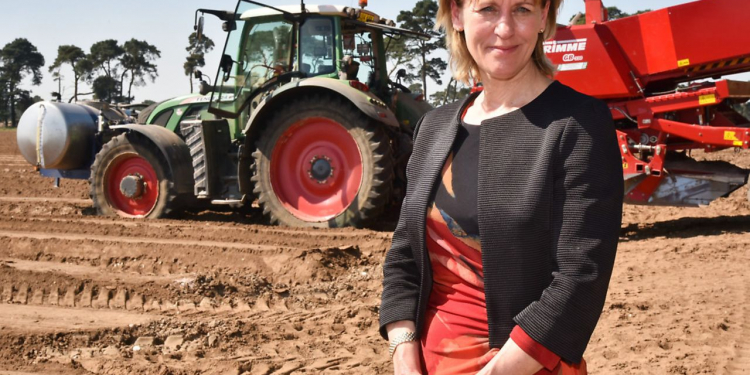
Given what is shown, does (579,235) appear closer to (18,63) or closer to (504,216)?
(504,216)

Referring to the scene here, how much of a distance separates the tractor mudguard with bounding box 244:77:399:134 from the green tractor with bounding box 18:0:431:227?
Answer: 0.01 m

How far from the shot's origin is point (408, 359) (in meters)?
1.74

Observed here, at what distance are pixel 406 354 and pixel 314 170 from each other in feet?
22.5

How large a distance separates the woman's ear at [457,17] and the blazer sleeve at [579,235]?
397 mm

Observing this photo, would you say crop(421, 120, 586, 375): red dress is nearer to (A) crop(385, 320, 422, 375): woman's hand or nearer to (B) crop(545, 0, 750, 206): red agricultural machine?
(A) crop(385, 320, 422, 375): woman's hand

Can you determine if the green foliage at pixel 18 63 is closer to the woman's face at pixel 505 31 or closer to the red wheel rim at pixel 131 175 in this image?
the red wheel rim at pixel 131 175

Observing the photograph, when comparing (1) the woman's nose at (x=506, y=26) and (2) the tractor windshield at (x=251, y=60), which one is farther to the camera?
(2) the tractor windshield at (x=251, y=60)

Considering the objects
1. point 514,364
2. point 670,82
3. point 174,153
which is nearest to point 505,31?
point 514,364

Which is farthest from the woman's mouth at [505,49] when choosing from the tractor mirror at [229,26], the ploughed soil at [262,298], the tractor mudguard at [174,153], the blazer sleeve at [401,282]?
the tractor mudguard at [174,153]

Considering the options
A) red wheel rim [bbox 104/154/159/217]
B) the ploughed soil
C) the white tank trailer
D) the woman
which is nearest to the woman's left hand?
the woman

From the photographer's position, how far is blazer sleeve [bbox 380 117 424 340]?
1.77 metres

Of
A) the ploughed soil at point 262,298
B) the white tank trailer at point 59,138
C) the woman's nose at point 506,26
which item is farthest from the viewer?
the white tank trailer at point 59,138

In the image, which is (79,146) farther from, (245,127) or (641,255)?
(641,255)

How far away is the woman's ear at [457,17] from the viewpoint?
69.2 inches
